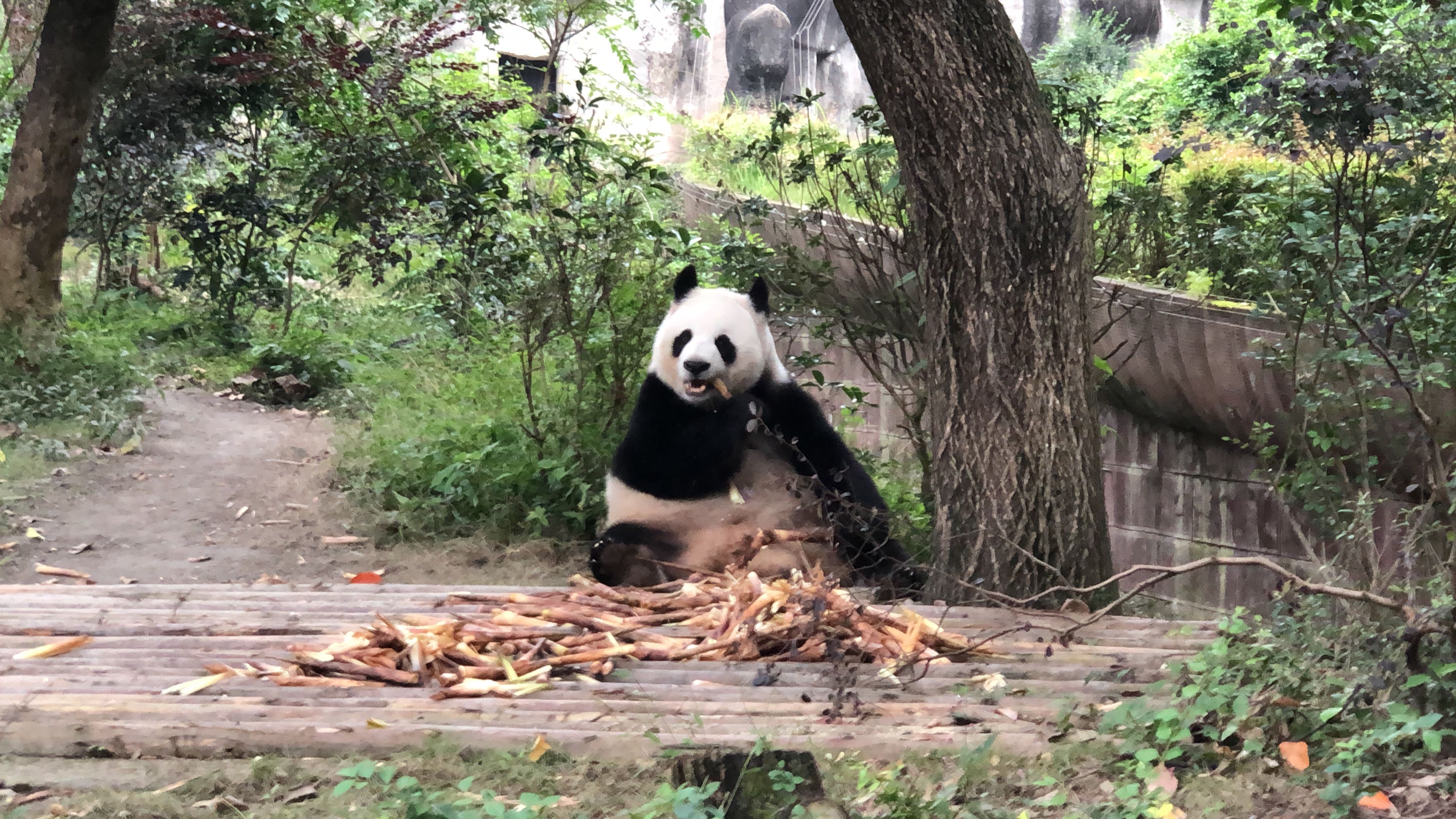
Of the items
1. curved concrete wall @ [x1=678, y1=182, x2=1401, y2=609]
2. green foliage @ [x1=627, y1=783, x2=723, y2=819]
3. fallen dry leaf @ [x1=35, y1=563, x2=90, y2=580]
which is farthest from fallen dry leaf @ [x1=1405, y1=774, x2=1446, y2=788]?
fallen dry leaf @ [x1=35, y1=563, x2=90, y2=580]

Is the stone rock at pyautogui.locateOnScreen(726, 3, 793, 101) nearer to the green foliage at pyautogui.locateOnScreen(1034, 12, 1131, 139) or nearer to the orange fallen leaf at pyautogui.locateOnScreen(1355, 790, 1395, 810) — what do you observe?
the green foliage at pyautogui.locateOnScreen(1034, 12, 1131, 139)

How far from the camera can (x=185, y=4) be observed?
9.44 meters

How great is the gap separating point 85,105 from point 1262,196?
24.2ft

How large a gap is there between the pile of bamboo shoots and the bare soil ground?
5.77ft

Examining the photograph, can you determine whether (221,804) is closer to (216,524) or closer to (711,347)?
(711,347)

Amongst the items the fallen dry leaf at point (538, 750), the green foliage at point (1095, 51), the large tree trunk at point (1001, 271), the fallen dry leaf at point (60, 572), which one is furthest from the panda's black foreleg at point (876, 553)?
the green foliage at point (1095, 51)

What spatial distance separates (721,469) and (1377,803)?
2.95m

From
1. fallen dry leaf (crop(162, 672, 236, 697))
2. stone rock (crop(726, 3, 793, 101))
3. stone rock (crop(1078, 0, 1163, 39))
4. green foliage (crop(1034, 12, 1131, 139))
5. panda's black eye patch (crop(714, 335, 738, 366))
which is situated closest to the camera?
fallen dry leaf (crop(162, 672, 236, 697))

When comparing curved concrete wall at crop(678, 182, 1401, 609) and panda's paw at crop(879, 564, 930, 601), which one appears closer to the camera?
panda's paw at crop(879, 564, 930, 601)

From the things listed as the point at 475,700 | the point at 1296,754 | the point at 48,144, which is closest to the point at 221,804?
the point at 475,700

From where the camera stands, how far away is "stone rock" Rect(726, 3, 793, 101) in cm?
2555

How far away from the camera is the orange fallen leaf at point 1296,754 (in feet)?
8.02

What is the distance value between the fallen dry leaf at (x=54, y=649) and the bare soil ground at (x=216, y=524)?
1.47 meters

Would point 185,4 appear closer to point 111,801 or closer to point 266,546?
point 266,546
